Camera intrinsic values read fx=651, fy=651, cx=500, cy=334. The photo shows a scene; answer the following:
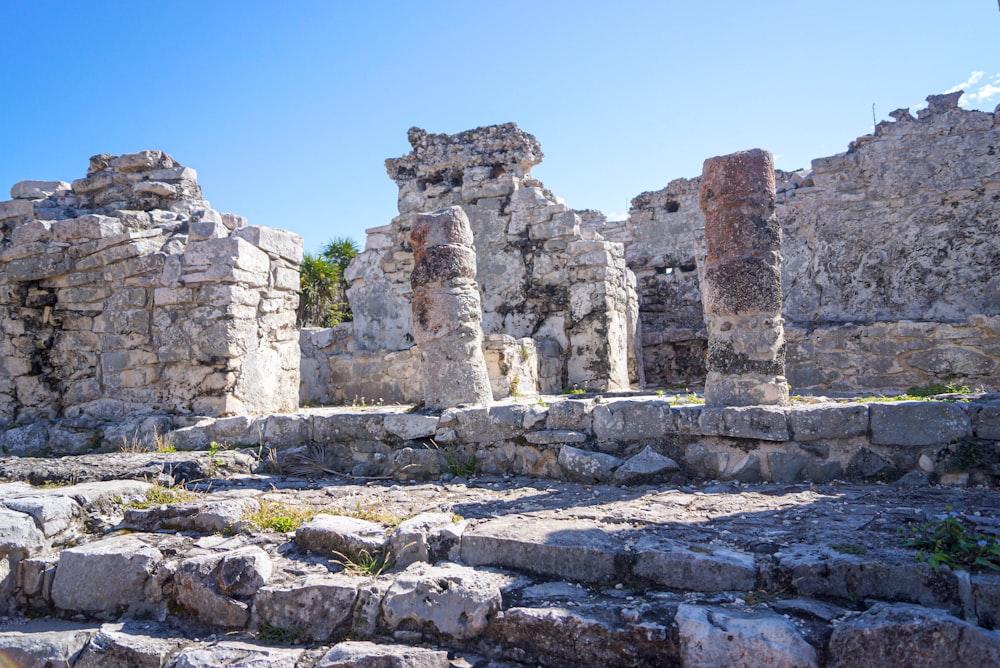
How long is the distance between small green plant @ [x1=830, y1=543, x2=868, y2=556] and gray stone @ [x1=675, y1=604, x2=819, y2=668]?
1.92 ft

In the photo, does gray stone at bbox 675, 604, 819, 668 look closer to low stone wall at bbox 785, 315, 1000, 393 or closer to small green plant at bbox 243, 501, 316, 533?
small green plant at bbox 243, 501, 316, 533

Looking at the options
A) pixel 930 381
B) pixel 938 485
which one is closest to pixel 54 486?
pixel 938 485

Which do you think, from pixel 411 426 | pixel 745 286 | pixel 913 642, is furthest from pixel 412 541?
pixel 745 286

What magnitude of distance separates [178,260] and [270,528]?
357 cm

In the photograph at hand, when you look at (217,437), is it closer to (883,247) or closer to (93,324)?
(93,324)

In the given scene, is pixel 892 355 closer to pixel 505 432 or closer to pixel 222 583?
pixel 505 432

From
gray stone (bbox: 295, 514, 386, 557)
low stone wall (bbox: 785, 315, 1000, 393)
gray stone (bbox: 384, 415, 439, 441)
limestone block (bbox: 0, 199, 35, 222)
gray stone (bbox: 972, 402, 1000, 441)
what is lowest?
gray stone (bbox: 295, 514, 386, 557)

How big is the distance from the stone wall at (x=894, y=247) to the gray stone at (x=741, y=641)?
6891 millimetres

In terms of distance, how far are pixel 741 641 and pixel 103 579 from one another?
11.2ft

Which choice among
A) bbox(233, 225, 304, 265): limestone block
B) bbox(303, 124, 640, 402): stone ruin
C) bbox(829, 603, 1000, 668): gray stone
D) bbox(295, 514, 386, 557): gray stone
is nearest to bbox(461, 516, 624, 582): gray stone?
bbox(295, 514, 386, 557): gray stone

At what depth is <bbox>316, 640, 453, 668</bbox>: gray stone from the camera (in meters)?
2.89

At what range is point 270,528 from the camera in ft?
13.1

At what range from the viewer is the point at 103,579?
3.71 m

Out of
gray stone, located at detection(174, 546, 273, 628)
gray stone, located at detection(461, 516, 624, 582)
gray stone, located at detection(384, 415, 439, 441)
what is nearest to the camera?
gray stone, located at detection(461, 516, 624, 582)
